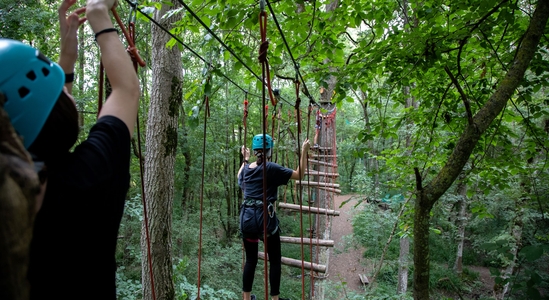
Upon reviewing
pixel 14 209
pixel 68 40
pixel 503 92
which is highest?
pixel 503 92

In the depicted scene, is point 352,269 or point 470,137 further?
point 352,269

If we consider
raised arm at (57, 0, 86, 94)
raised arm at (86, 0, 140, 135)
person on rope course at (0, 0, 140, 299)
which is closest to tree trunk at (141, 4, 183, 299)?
raised arm at (57, 0, 86, 94)

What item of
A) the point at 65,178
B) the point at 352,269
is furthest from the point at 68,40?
the point at 352,269

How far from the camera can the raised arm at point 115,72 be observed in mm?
651

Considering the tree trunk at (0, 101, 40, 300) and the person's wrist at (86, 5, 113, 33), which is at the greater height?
the person's wrist at (86, 5, 113, 33)

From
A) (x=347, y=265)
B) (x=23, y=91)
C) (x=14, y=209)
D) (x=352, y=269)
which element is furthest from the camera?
(x=347, y=265)

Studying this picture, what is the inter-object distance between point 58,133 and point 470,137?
1.89 meters

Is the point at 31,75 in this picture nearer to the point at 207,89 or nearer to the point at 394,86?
the point at 207,89

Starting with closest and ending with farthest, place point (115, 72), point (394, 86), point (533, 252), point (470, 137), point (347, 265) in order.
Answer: point (115, 72) < point (533, 252) < point (470, 137) < point (394, 86) < point (347, 265)

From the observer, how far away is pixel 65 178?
0.50 metres

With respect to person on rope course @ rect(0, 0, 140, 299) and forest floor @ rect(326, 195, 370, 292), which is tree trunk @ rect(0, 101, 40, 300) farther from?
forest floor @ rect(326, 195, 370, 292)

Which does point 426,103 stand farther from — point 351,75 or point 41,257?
point 41,257

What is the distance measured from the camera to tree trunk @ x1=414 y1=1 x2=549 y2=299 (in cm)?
164

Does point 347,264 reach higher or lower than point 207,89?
lower
